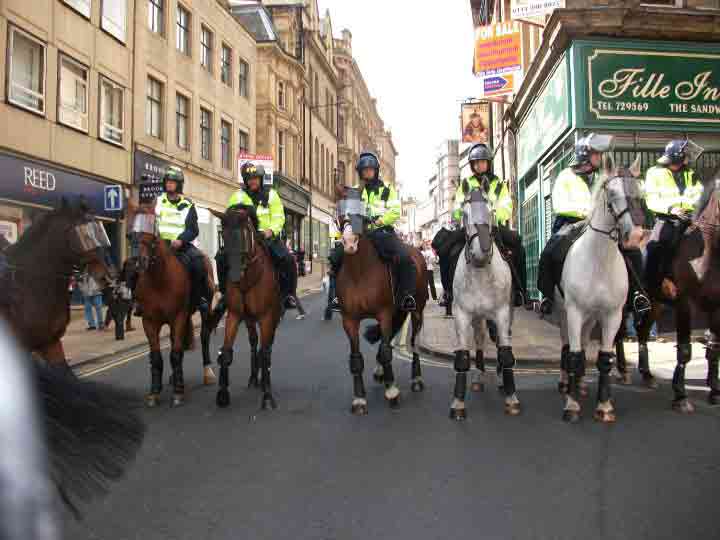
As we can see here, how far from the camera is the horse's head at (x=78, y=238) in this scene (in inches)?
243

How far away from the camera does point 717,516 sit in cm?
374

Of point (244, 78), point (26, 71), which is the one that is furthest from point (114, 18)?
point (244, 78)

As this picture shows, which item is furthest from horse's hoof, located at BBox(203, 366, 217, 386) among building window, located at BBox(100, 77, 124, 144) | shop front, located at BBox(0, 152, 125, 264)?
building window, located at BBox(100, 77, 124, 144)

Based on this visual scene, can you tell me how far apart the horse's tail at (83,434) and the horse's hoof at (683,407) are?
6.24m

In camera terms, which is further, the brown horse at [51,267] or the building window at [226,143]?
the building window at [226,143]

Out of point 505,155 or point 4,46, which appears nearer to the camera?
point 4,46

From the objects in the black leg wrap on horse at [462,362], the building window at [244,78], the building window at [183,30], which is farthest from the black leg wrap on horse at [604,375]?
the building window at [244,78]

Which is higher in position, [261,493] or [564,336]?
[564,336]

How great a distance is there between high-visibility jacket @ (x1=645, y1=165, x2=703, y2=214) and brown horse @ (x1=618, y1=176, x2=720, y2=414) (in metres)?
0.61

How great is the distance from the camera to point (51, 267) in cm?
604

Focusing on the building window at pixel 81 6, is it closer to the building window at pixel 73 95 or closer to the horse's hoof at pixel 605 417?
the building window at pixel 73 95

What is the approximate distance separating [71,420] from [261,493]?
3.01m

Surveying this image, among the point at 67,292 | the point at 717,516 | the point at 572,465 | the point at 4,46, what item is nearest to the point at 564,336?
the point at 572,465

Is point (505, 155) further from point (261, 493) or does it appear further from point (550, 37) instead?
point (261, 493)
